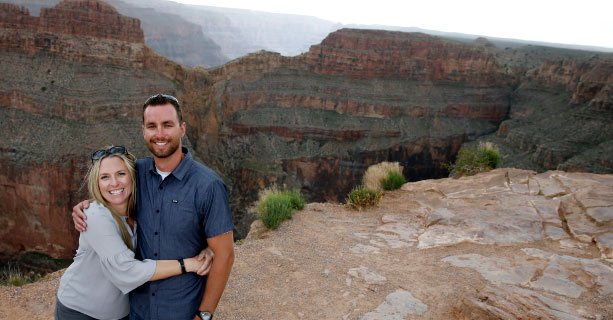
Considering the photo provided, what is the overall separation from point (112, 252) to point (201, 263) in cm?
62

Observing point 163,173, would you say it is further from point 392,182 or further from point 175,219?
point 392,182

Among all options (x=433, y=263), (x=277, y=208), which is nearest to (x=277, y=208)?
(x=277, y=208)

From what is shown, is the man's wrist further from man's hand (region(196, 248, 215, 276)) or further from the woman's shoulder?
the woman's shoulder

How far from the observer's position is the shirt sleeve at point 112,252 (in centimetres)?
272

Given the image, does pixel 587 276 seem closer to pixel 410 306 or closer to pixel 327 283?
pixel 410 306

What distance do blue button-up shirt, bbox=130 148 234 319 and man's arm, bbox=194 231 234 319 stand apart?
0.24 ft

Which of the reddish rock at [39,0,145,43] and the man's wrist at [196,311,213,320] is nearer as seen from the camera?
the man's wrist at [196,311,213,320]

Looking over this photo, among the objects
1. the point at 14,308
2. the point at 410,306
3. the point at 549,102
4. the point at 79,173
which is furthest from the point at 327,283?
the point at 549,102

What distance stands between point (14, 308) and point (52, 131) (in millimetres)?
24442

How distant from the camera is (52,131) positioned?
25766 mm

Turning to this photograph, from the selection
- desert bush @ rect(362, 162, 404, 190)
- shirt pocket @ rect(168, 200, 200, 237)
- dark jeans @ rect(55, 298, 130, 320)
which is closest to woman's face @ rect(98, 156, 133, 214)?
shirt pocket @ rect(168, 200, 200, 237)

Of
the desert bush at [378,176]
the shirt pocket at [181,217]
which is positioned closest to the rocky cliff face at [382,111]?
the desert bush at [378,176]

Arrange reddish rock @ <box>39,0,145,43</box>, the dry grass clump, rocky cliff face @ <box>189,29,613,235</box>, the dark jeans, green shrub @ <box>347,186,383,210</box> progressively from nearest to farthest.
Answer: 1. the dark jeans
2. the dry grass clump
3. green shrub @ <box>347,186,383,210</box>
4. reddish rock @ <box>39,0,145,43</box>
5. rocky cliff face @ <box>189,29,613,235</box>

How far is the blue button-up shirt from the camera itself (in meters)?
2.89
